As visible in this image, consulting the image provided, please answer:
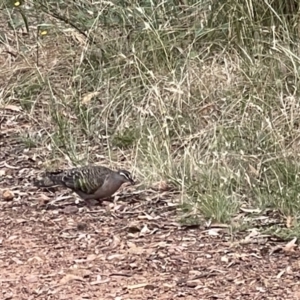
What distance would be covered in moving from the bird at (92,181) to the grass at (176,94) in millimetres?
422

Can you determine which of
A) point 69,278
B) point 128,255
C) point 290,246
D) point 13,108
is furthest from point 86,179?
point 13,108

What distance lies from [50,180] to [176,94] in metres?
1.56

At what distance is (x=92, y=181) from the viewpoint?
6.17 metres

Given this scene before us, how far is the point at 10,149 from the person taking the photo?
767 cm

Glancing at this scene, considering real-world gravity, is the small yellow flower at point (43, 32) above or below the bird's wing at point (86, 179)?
above

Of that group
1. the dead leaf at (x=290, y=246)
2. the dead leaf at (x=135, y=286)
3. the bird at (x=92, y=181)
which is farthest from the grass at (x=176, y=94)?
the dead leaf at (x=135, y=286)

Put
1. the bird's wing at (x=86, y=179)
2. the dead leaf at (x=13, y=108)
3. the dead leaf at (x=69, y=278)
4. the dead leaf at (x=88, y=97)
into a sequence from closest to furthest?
the dead leaf at (x=69, y=278)
the bird's wing at (x=86, y=179)
the dead leaf at (x=88, y=97)
the dead leaf at (x=13, y=108)

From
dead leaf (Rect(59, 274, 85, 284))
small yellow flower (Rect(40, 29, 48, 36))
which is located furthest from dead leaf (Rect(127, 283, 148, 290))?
small yellow flower (Rect(40, 29, 48, 36))

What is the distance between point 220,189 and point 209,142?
0.91 metres

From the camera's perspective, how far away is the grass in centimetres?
633

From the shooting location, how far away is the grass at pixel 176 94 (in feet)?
20.8

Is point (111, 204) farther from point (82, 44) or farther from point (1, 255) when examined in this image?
point (82, 44)

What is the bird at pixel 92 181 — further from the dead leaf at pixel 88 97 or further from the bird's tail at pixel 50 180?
the dead leaf at pixel 88 97

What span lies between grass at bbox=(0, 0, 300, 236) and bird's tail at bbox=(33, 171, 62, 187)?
0.53 meters
